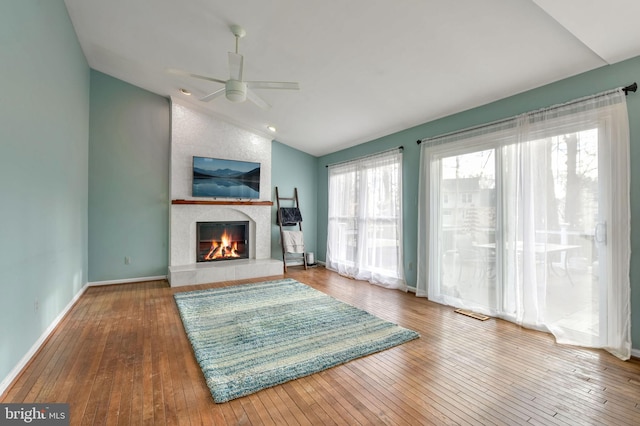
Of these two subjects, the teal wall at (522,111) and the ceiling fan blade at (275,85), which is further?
the ceiling fan blade at (275,85)

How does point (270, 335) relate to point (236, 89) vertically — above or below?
below

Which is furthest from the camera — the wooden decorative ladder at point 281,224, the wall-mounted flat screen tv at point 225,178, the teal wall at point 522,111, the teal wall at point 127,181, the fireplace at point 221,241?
the wooden decorative ladder at point 281,224

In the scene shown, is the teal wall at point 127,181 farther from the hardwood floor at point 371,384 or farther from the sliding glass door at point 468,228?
the sliding glass door at point 468,228

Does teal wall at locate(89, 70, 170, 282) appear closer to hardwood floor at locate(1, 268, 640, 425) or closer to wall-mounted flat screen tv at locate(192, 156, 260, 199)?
wall-mounted flat screen tv at locate(192, 156, 260, 199)

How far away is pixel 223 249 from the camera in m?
6.05

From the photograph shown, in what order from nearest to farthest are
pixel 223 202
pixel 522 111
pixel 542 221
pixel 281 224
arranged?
pixel 542 221 < pixel 522 111 < pixel 223 202 < pixel 281 224

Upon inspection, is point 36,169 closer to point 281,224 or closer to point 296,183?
point 281,224

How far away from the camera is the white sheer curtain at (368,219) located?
5023mm

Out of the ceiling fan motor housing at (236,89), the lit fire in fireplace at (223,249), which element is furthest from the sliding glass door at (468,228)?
the lit fire in fireplace at (223,249)

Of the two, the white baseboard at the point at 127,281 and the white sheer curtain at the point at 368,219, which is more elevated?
the white sheer curtain at the point at 368,219

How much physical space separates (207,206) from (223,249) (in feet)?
3.12

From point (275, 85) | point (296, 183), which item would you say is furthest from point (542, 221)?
point (296, 183)

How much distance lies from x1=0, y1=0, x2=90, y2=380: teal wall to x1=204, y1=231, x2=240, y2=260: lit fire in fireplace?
222cm

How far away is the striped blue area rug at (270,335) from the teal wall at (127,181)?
1.53m
